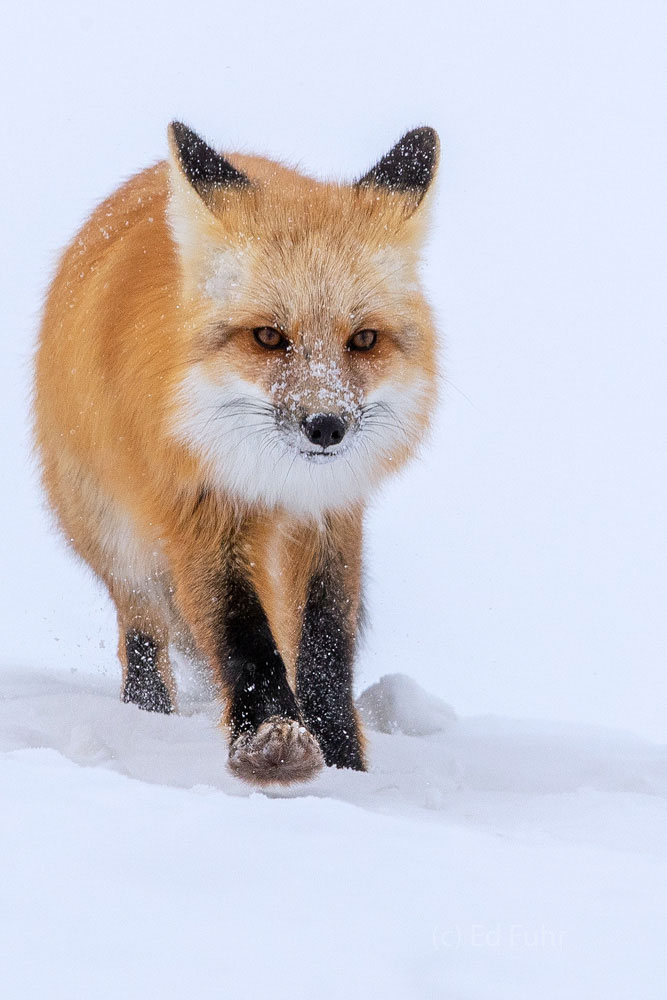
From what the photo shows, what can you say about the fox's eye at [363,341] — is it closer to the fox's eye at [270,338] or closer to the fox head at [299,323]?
the fox head at [299,323]

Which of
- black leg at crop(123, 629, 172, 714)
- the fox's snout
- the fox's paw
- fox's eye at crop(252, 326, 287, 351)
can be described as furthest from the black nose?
black leg at crop(123, 629, 172, 714)

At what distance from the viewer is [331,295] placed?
3.95 meters

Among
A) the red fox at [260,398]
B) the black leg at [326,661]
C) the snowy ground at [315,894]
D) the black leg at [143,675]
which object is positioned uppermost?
the red fox at [260,398]

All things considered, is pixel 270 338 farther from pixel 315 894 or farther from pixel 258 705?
pixel 315 894

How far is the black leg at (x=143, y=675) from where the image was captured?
5.80 m

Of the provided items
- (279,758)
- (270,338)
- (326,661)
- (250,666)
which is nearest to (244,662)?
(250,666)

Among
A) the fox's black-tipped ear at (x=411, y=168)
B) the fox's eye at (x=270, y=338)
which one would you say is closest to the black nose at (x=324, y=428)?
the fox's eye at (x=270, y=338)

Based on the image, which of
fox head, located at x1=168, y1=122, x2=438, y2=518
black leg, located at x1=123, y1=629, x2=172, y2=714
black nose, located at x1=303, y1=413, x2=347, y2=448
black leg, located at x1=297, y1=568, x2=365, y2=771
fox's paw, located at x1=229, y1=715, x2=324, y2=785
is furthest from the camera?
black leg, located at x1=123, y1=629, x2=172, y2=714

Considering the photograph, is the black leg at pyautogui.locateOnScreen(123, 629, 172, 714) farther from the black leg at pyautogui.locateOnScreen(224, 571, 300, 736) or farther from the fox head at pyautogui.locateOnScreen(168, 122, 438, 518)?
the fox head at pyautogui.locateOnScreen(168, 122, 438, 518)

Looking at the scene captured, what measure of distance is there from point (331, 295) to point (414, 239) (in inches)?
23.7

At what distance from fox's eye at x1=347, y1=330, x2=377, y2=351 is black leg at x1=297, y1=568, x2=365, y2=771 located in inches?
47.2

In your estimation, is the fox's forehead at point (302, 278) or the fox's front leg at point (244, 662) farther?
the fox's forehead at point (302, 278)

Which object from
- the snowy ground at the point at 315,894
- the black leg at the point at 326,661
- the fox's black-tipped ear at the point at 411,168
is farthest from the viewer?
the black leg at the point at 326,661

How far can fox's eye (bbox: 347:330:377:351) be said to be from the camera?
13.1 feet
